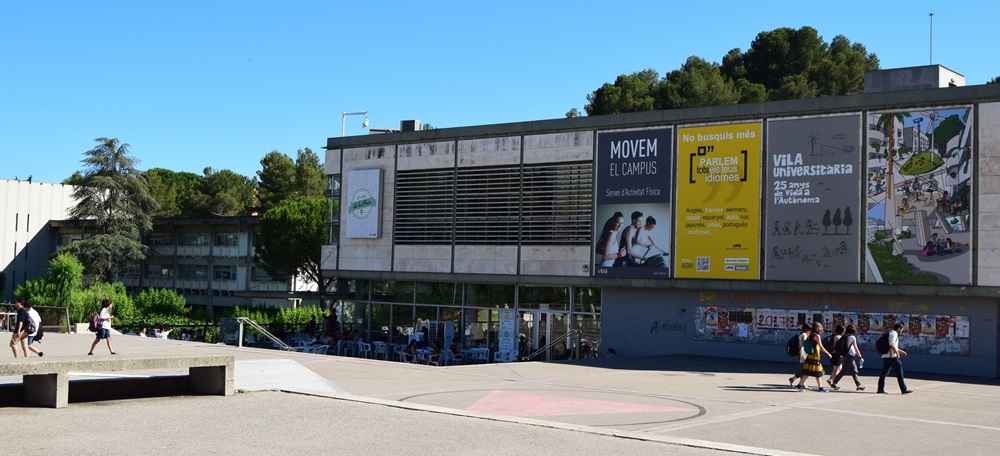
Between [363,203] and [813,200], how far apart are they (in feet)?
59.3

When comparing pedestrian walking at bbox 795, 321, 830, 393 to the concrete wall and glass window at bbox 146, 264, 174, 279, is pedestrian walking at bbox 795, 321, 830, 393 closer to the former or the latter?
the concrete wall

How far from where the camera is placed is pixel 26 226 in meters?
77.4

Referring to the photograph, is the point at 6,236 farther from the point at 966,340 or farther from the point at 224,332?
the point at 966,340

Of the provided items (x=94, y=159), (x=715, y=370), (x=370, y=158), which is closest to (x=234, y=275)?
(x=94, y=159)

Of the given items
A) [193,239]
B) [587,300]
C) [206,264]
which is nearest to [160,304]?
[206,264]

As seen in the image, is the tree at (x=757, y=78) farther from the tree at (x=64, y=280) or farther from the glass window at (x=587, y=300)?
the tree at (x=64, y=280)

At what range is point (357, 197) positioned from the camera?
130ft

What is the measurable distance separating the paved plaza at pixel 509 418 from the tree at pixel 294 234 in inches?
1545

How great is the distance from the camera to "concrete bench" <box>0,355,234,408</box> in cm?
1386

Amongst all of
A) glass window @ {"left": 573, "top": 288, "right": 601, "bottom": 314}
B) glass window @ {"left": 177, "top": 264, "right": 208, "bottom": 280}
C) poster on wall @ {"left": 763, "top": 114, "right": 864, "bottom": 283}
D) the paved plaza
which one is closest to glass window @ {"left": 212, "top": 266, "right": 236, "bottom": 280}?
glass window @ {"left": 177, "top": 264, "right": 208, "bottom": 280}

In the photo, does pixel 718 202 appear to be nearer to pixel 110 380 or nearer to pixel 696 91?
pixel 110 380

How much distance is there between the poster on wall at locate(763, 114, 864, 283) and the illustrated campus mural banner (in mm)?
491

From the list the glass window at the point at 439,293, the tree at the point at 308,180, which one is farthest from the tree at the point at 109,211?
the glass window at the point at 439,293

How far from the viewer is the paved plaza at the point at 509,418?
1184 cm
